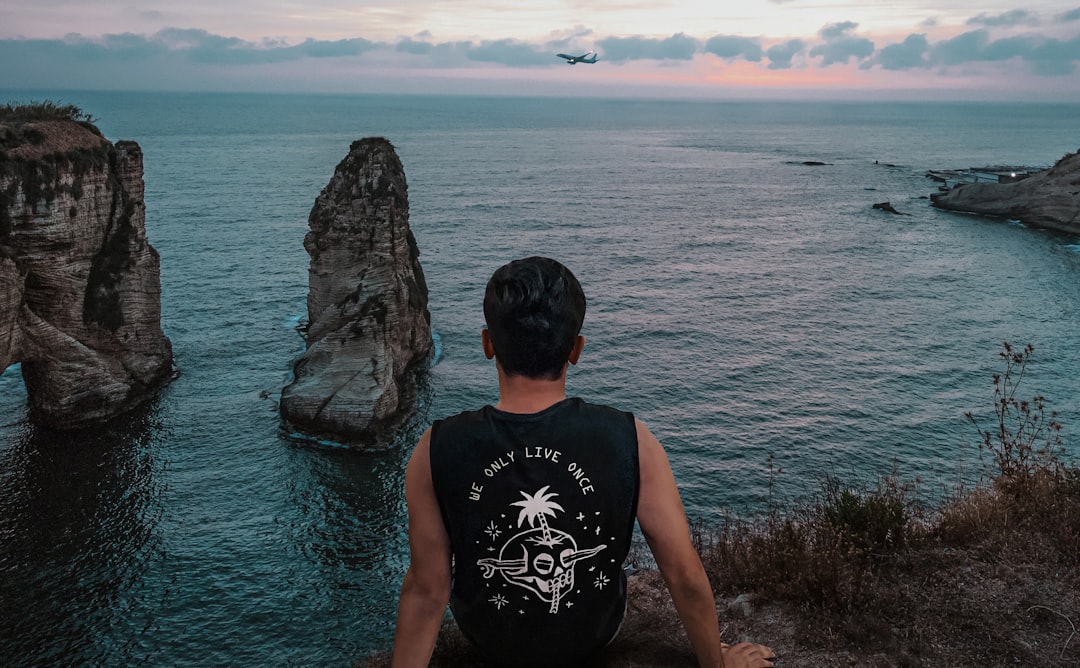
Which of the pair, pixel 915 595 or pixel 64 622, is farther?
pixel 64 622

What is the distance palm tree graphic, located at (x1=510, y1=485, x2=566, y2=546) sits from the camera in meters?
4.02

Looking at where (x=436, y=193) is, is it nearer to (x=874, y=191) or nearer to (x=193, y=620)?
(x=874, y=191)

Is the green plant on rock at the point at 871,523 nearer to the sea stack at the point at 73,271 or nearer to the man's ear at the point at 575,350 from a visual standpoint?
the man's ear at the point at 575,350

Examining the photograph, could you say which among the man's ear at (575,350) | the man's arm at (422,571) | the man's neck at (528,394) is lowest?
the man's arm at (422,571)

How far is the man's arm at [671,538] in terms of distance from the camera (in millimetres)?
4035

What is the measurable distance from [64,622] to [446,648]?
1560 centimetres

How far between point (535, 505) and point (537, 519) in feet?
0.30

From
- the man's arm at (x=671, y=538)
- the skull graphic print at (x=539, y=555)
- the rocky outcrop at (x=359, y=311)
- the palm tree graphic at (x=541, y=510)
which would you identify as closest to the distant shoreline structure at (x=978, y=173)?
the rocky outcrop at (x=359, y=311)

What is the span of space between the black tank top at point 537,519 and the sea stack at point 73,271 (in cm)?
2759

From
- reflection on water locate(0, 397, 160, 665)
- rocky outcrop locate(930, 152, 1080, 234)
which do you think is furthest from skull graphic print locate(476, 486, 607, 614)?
rocky outcrop locate(930, 152, 1080, 234)

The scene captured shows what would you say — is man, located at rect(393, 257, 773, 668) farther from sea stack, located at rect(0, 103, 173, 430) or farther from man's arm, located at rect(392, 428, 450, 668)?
sea stack, located at rect(0, 103, 173, 430)

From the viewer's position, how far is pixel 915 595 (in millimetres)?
7758

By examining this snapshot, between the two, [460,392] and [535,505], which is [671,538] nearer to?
[535,505]

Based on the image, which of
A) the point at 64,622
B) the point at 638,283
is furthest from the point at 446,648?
the point at 638,283
